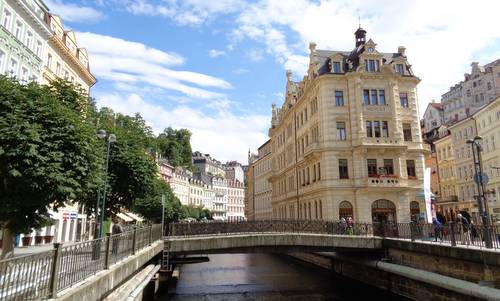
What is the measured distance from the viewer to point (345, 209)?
122 ft

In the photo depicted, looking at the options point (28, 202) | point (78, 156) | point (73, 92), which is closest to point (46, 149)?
point (78, 156)

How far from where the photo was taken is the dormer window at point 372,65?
130ft

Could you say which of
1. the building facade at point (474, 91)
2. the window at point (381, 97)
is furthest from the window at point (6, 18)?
the building facade at point (474, 91)

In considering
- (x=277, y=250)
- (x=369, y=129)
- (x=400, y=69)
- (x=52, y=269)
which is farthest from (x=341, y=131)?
(x=52, y=269)

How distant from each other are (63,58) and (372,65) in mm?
31069

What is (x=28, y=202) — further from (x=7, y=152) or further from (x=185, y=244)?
(x=185, y=244)

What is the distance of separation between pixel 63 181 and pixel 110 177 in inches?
440

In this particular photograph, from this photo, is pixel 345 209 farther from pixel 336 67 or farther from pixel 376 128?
pixel 336 67

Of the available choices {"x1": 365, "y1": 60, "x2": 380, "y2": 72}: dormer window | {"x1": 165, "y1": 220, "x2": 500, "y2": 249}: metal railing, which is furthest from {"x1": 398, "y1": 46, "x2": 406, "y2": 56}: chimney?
{"x1": 165, "y1": 220, "x2": 500, "y2": 249}: metal railing

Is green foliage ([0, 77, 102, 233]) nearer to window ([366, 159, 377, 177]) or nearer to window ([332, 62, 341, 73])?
window ([366, 159, 377, 177])

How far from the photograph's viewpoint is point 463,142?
5806cm

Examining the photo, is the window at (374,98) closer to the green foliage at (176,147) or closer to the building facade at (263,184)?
the building facade at (263,184)

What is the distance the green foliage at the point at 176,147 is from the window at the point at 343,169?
6606 centimetres

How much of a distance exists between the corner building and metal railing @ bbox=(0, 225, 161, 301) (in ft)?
92.4
